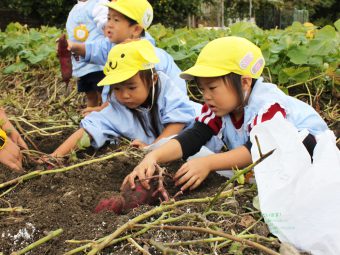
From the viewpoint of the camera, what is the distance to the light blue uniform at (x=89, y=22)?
398 centimetres

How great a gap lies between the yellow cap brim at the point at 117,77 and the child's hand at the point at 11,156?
50cm

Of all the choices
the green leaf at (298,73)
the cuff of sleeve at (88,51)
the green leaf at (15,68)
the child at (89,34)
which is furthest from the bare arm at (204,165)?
the green leaf at (15,68)

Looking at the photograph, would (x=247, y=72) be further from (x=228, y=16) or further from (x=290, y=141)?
(x=228, y=16)

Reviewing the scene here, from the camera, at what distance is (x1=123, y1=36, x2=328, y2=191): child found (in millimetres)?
2154

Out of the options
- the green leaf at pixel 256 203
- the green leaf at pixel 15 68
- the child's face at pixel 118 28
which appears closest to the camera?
the green leaf at pixel 256 203

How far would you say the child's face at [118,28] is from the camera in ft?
11.6

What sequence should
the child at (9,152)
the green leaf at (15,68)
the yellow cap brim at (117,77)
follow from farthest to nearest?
the green leaf at (15,68)
the yellow cap brim at (117,77)
the child at (9,152)

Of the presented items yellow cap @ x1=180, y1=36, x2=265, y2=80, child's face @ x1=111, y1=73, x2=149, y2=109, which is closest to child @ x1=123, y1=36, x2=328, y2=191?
yellow cap @ x1=180, y1=36, x2=265, y2=80

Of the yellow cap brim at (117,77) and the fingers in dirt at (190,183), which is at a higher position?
the yellow cap brim at (117,77)

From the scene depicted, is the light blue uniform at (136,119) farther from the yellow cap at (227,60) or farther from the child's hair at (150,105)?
the yellow cap at (227,60)

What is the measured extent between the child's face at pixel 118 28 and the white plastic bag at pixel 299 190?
6.25 feet

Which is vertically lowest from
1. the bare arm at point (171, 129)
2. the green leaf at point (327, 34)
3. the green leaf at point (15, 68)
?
the green leaf at point (15, 68)

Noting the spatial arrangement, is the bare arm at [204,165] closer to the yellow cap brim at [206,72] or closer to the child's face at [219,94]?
the child's face at [219,94]

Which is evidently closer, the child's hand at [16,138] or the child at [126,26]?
the child's hand at [16,138]
